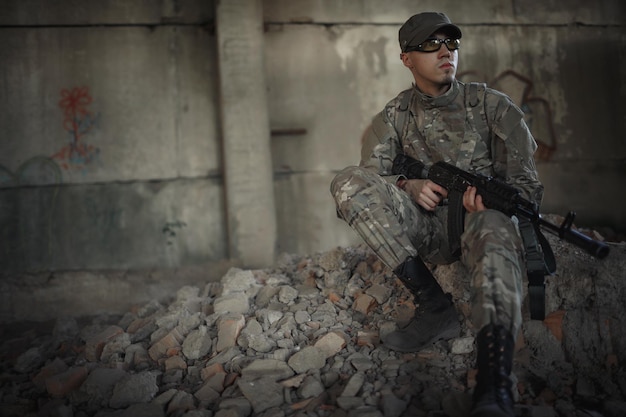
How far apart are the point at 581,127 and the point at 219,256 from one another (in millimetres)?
4108

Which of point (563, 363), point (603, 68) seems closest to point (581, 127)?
point (603, 68)

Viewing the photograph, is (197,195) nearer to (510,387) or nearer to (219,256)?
(219,256)

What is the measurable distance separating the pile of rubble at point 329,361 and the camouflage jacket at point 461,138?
22.0 inches

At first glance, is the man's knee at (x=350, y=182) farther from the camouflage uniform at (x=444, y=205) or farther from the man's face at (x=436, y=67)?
the man's face at (x=436, y=67)

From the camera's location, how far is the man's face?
2.16 m

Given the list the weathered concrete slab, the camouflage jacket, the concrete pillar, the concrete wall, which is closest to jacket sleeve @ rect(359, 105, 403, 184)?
the camouflage jacket

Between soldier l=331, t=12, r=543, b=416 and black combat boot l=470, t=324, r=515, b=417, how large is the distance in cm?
6

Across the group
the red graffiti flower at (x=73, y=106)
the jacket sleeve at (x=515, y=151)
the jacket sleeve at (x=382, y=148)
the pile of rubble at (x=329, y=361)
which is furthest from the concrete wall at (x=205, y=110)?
the jacket sleeve at (x=515, y=151)

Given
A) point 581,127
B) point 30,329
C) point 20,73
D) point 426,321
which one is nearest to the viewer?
point 426,321

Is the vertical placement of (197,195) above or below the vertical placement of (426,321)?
above

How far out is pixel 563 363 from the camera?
1990 millimetres

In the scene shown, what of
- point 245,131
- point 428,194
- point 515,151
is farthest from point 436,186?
point 245,131

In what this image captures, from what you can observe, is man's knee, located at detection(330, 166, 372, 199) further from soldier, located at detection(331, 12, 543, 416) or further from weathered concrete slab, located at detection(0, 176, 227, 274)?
weathered concrete slab, located at detection(0, 176, 227, 274)

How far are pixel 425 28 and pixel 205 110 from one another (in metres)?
2.65
